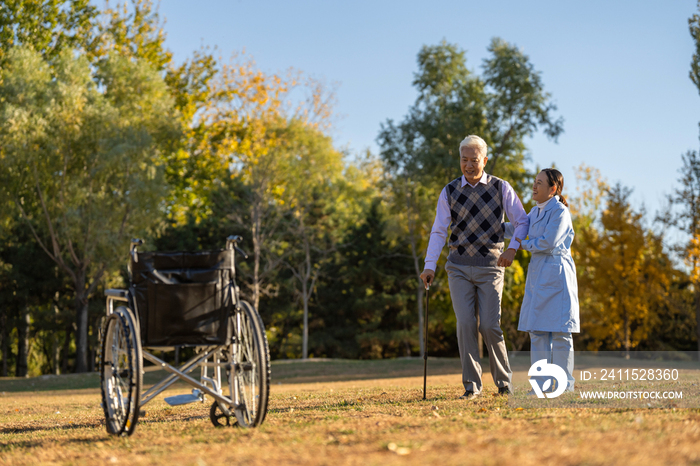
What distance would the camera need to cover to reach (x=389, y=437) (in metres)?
3.29

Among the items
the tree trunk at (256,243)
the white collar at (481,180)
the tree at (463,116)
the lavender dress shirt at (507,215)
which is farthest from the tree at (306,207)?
the white collar at (481,180)

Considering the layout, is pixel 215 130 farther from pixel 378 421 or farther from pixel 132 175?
pixel 378 421

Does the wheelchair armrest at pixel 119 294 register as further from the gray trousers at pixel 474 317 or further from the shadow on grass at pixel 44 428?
the gray trousers at pixel 474 317

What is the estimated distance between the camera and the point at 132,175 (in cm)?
1878

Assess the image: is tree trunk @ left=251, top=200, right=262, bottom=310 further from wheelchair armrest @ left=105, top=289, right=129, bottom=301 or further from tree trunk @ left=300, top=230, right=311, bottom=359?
wheelchair armrest @ left=105, top=289, right=129, bottom=301

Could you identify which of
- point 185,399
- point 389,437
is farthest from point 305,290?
point 389,437

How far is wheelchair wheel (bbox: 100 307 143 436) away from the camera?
3729 mm

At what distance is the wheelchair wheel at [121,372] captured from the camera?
3729 mm

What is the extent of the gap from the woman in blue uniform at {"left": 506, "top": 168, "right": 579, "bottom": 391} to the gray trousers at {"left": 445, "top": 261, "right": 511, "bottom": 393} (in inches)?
10.5

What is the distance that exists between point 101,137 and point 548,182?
1609 centimetres

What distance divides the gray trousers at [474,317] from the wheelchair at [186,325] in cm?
197

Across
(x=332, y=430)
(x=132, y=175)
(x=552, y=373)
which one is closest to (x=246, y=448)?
(x=332, y=430)

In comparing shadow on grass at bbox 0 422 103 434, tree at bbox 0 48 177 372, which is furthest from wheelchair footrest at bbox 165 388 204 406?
tree at bbox 0 48 177 372

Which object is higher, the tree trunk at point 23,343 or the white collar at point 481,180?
the white collar at point 481,180
